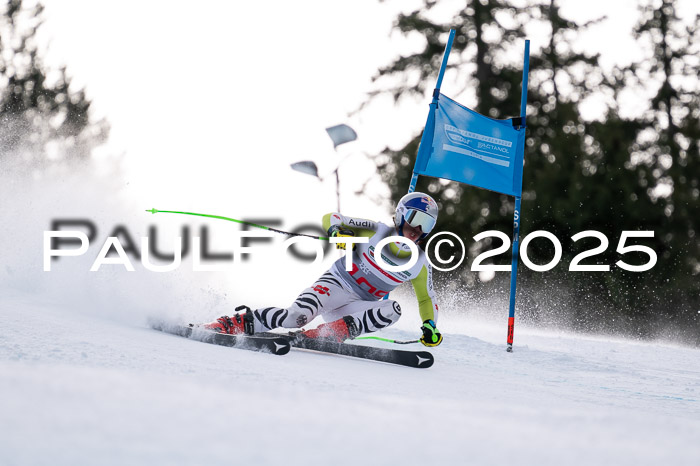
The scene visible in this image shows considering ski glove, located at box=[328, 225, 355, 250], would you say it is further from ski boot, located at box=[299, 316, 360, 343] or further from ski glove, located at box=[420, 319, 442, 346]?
ski glove, located at box=[420, 319, 442, 346]

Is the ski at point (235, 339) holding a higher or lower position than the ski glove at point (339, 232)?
lower

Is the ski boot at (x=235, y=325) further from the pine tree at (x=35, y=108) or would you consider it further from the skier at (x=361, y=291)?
the pine tree at (x=35, y=108)

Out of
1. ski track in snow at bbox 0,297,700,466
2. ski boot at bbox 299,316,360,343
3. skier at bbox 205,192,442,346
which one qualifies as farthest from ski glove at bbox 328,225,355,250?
ski track in snow at bbox 0,297,700,466

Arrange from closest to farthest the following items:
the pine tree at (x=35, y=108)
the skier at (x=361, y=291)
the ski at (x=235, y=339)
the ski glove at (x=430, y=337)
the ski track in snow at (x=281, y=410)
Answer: the ski track in snow at (x=281, y=410)
the ski at (x=235, y=339)
the ski glove at (x=430, y=337)
the skier at (x=361, y=291)
the pine tree at (x=35, y=108)

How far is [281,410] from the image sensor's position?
2.14m

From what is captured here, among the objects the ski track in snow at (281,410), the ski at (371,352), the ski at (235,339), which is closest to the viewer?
the ski track in snow at (281,410)

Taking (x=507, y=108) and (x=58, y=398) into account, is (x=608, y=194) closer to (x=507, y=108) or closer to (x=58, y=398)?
(x=507, y=108)

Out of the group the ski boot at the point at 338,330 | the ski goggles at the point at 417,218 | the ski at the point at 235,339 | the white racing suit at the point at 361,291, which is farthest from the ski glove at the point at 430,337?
the ski at the point at 235,339

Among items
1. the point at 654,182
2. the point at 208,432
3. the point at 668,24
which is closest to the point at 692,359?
the point at 208,432

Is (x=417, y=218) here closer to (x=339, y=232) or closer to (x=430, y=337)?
(x=339, y=232)

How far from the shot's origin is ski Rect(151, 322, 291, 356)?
4246 mm

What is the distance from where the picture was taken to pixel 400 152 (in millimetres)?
15922

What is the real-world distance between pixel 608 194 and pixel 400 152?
15.8 ft

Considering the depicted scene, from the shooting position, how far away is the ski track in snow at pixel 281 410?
65.5 inches
